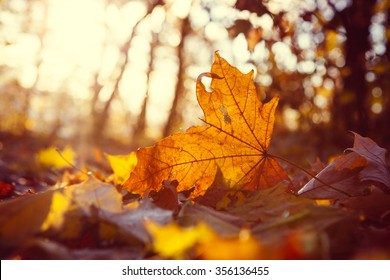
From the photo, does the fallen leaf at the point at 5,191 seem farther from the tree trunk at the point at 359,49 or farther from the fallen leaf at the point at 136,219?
the tree trunk at the point at 359,49

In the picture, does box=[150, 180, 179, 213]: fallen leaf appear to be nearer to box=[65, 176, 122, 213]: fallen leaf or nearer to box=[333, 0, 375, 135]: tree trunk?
box=[65, 176, 122, 213]: fallen leaf

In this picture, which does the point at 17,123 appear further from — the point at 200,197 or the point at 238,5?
the point at 200,197

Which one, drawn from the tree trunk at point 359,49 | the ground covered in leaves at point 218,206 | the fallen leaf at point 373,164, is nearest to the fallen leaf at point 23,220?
the ground covered in leaves at point 218,206

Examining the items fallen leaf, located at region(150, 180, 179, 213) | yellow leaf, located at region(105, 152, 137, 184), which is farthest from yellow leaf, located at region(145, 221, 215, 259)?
yellow leaf, located at region(105, 152, 137, 184)

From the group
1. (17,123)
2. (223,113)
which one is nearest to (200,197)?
(223,113)

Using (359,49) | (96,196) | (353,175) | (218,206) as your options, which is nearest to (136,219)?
(96,196)

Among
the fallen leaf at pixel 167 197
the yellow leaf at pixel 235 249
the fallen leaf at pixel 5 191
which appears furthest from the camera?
the fallen leaf at pixel 5 191
